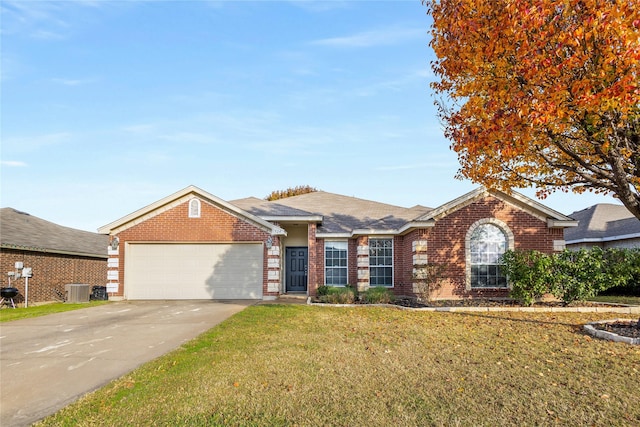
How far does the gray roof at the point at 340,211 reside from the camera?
20.4m

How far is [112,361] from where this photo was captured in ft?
25.7

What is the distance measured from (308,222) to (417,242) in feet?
16.6

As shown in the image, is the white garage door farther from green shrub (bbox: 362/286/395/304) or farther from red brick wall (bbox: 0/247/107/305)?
red brick wall (bbox: 0/247/107/305)

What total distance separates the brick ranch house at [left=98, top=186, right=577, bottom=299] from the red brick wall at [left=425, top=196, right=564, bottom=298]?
0.13ft

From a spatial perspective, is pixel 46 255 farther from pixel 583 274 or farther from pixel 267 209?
pixel 583 274

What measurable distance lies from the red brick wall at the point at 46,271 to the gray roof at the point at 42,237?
439 mm

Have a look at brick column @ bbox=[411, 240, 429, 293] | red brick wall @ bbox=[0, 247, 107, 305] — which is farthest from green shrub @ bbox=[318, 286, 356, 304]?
red brick wall @ bbox=[0, 247, 107, 305]

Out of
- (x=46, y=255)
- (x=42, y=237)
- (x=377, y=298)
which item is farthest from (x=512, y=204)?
(x=42, y=237)

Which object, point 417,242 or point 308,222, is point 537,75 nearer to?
point 417,242

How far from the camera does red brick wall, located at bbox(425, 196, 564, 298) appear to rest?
17328mm

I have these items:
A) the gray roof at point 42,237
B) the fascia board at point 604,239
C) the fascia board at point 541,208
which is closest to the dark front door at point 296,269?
the fascia board at point 541,208

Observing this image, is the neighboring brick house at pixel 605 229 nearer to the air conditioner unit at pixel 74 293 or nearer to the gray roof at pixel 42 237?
the air conditioner unit at pixel 74 293

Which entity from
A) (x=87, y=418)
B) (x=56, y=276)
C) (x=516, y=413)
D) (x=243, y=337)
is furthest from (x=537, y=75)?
(x=56, y=276)

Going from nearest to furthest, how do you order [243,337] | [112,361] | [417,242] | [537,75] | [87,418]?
[87,418]
[112,361]
[537,75]
[243,337]
[417,242]
